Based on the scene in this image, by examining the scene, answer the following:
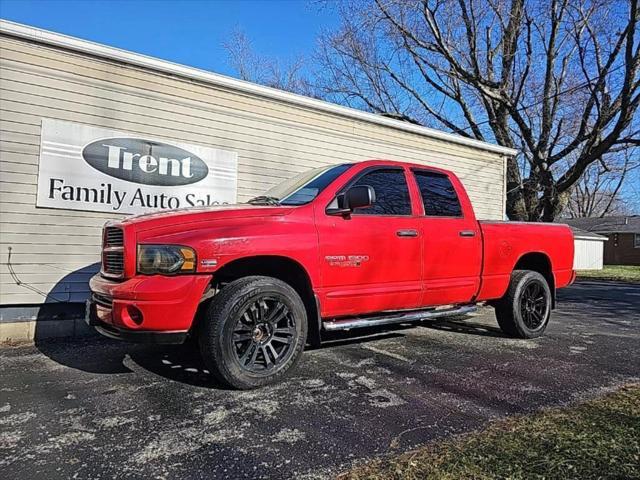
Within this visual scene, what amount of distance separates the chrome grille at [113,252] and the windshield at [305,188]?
53.3 inches

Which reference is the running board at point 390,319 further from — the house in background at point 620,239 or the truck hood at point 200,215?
the house in background at point 620,239

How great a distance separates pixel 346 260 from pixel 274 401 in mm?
1372

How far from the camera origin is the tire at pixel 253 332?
11.3 ft

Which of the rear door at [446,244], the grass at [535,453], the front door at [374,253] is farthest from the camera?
the rear door at [446,244]

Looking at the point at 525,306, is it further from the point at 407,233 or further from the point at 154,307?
the point at 154,307

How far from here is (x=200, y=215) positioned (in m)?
3.66

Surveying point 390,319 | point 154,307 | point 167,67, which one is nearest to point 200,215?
point 154,307

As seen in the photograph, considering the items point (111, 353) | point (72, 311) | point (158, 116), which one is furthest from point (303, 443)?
point (158, 116)

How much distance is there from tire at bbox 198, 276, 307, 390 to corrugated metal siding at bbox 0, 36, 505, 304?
128 inches

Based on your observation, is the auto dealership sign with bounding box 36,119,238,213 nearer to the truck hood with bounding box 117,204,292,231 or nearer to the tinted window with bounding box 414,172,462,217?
the truck hood with bounding box 117,204,292,231

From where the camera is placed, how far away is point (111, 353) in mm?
4957

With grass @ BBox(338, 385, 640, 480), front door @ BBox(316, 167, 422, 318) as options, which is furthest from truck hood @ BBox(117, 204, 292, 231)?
A: grass @ BBox(338, 385, 640, 480)

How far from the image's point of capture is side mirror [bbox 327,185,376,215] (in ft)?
13.1

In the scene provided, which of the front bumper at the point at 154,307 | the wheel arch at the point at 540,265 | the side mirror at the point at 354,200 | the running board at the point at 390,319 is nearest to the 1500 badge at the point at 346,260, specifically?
the side mirror at the point at 354,200
